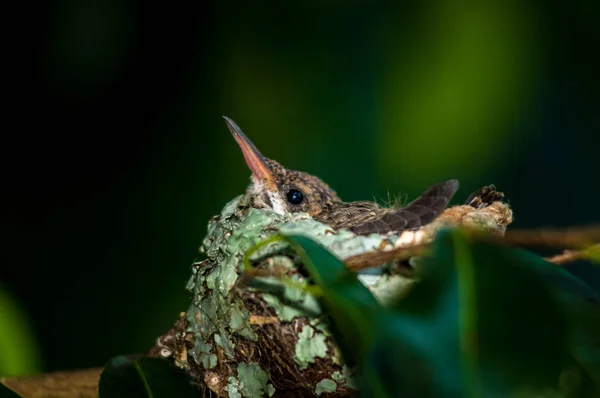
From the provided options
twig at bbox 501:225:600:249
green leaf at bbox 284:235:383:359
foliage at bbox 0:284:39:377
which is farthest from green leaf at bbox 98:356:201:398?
twig at bbox 501:225:600:249

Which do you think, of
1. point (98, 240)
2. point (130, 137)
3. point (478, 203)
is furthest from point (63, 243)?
point (478, 203)

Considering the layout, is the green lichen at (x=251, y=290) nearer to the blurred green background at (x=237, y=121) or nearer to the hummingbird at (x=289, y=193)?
the hummingbird at (x=289, y=193)

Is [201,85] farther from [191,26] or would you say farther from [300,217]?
[300,217]

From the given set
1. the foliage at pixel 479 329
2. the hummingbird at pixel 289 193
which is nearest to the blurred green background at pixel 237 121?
the hummingbird at pixel 289 193

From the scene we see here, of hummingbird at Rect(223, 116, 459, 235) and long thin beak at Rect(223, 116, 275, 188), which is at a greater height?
long thin beak at Rect(223, 116, 275, 188)

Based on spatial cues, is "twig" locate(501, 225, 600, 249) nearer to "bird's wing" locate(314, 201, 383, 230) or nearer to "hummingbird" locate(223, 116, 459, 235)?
"bird's wing" locate(314, 201, 383, 230)

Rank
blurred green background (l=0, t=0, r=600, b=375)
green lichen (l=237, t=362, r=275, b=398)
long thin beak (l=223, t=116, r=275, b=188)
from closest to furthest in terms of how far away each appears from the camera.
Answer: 1. green lichen (l=237, t=362, r=275, b=398)
2. long thin beak (l=223, t=116, r=275, b=188)
3. blurred green background (l=0, t=0, r=600, b=375)

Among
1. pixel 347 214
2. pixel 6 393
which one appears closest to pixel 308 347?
pixel 347 214
